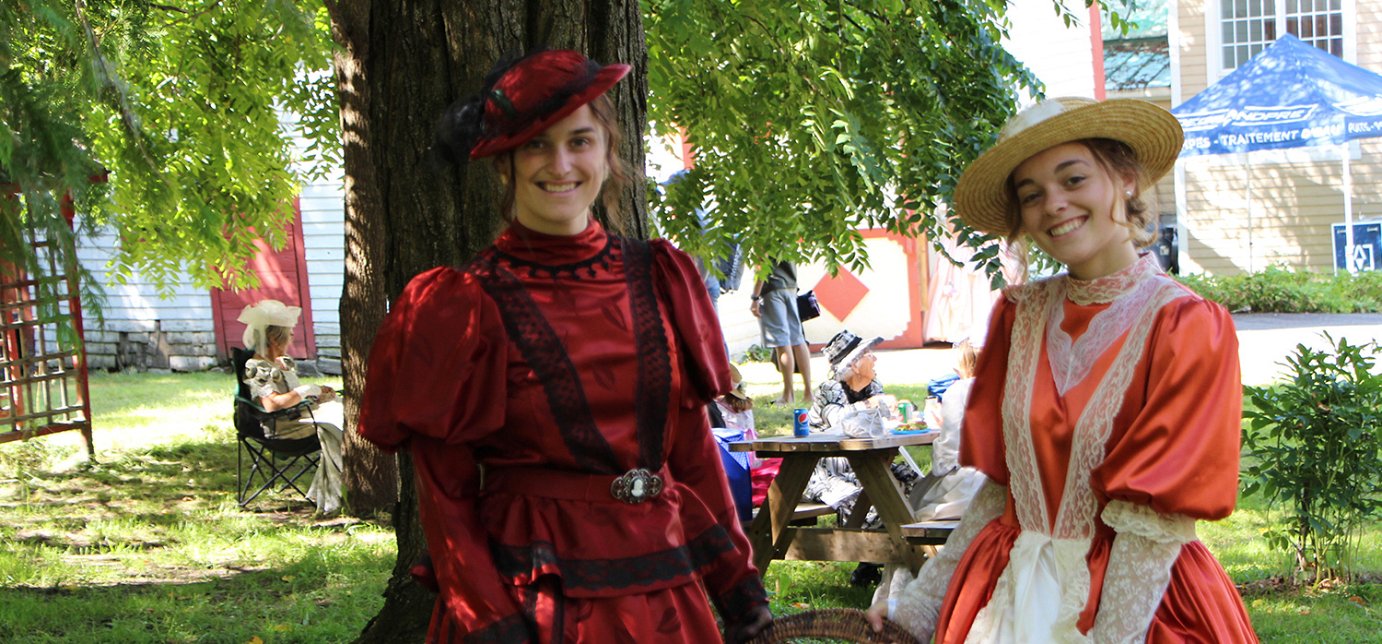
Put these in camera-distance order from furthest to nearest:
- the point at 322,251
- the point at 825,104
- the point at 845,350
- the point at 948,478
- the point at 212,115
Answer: the point at 322,251 → the point at 212,115 → the point at 845,350 → the point at 825,104 → the point at 948,478

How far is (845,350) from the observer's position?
763cm

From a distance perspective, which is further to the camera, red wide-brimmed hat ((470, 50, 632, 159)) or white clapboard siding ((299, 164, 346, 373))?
white clapboard siding ((299, 164, 346, 373))

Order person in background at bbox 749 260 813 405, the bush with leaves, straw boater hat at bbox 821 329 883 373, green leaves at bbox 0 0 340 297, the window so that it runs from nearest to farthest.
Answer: the bush with leaves, green leaves at bbox 0 0 340 297, straw boater hat at bbox 821 329 883 373, person in background at bbox 749 260 813 405, the window

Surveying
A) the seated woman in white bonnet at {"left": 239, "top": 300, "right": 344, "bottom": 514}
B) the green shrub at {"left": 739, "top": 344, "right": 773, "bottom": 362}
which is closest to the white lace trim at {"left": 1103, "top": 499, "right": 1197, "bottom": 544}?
the seated woman in white bonnet at {"left": 239, "top": 300, "right": 344, "bottom": 514}

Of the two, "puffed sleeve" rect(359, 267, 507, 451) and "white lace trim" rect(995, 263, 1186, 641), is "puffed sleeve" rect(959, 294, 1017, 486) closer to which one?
"white lace trim" rect(995, 263, 1186, 641)

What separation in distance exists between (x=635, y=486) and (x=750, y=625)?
35 cm

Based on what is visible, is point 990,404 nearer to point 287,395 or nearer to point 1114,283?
point 1114,283

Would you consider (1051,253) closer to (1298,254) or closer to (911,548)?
(911,548)

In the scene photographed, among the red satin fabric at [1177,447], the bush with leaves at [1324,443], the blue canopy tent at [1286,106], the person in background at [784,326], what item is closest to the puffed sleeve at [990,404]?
the red satin fabric at [1177,447]

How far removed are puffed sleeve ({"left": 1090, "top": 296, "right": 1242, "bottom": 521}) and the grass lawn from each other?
3.41m

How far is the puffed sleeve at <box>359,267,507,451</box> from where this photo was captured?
2.30m

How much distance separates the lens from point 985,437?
264cm

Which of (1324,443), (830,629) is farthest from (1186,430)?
(1324,443)

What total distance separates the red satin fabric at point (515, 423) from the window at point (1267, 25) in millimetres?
22321
